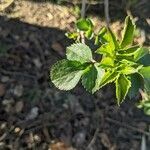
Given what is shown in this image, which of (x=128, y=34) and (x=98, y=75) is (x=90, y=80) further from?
(x=128, y=34)

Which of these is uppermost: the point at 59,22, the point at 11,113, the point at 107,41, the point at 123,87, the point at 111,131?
the point at 59,22

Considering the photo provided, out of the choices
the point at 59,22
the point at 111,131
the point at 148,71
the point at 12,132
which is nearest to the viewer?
the point at 148,71

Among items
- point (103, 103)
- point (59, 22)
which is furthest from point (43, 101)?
point (59, 22)

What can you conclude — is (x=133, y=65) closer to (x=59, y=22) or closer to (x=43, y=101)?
(x=43, y=101)

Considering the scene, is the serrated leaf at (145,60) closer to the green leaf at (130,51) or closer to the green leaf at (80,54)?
the green leaf at (130,51)

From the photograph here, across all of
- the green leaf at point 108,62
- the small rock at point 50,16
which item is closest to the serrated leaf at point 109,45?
the green leaf at point 108,62

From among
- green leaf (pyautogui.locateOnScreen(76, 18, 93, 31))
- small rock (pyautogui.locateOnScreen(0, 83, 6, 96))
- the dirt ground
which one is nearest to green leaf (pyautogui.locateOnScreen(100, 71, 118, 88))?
green leaf (pyautogui.locateOnScreen(76, 18, 93, 31))
